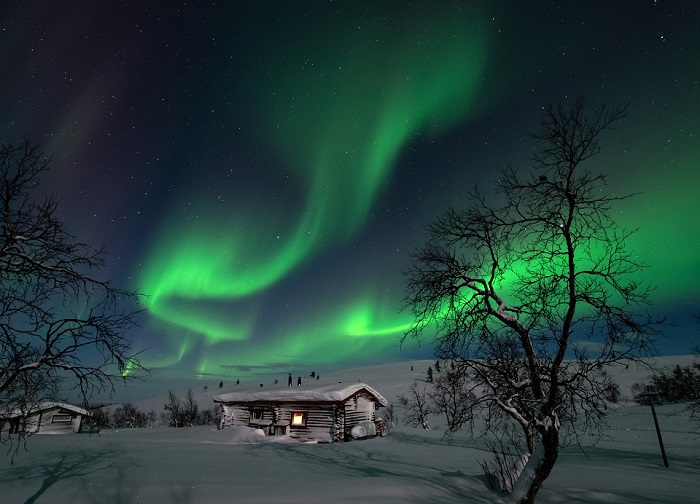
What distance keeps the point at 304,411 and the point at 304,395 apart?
1.51 m

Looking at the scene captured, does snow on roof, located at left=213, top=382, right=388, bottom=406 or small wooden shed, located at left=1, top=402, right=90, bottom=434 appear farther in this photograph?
small wooden shed, located at left=1, top=402, right=90, bottom=434

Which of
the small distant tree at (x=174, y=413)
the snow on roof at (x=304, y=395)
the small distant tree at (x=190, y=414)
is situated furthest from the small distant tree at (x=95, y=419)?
the small distant tree at (x=190, y=414)

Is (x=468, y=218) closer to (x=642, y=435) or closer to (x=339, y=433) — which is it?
(x=339, y=433)

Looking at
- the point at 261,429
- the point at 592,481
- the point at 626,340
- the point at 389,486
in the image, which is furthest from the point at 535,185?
the point at 261,429

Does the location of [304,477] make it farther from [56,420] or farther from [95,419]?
[56,420]

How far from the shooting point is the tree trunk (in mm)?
6523

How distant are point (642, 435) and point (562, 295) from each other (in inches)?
1459

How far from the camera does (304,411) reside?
27422mm

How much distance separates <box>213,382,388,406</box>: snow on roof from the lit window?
50.0 inches

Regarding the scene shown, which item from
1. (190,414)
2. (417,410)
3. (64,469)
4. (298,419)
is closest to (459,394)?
(64,469)

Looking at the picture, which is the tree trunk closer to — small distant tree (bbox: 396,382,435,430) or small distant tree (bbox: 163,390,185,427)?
small distant tree (bbox: 396,382,435,430)

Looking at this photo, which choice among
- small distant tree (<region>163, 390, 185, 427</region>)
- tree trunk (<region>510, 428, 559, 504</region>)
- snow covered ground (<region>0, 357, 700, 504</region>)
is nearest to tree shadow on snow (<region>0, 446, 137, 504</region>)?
snow covered ground (<region>0, 357, 700, 504</region>)

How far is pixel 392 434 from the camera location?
30688mm

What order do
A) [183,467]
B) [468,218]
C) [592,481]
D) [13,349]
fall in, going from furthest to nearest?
[183,467] → [592,481] → [468,218] → [13,349]
